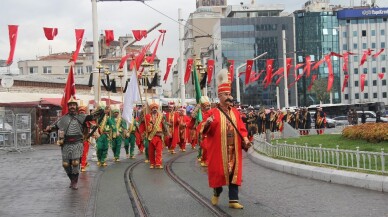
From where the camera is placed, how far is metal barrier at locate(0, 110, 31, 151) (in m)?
28.6

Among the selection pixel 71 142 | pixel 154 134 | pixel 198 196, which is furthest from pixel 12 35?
pixel 198 196

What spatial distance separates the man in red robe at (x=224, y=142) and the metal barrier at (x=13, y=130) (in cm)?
2038

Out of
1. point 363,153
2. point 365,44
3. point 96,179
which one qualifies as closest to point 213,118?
point 363,153

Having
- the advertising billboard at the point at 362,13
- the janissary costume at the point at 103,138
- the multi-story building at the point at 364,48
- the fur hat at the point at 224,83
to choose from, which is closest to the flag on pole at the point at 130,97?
the janissary costume at the point at 103,138

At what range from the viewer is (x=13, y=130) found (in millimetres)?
28469

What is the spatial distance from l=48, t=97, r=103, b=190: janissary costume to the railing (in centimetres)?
530

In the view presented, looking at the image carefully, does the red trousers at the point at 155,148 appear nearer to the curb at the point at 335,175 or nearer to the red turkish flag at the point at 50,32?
the curb at the point at 335,175

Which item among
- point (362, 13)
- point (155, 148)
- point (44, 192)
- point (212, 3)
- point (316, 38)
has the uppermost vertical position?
point (212, 3)

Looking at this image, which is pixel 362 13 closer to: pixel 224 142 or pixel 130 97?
pixel 130 97

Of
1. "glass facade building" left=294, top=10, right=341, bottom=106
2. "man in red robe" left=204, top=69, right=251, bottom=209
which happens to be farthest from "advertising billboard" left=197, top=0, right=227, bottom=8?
"man in red robe" left=204, top=69, right=251, bottom=209

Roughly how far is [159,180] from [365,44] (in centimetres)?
9933

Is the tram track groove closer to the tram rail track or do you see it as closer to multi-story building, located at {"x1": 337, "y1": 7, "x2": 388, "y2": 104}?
the tram rail track

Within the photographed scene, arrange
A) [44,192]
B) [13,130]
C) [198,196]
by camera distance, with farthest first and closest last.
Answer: [13,130] → [44,192] → [198,196]

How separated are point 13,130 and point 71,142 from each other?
16557mm
